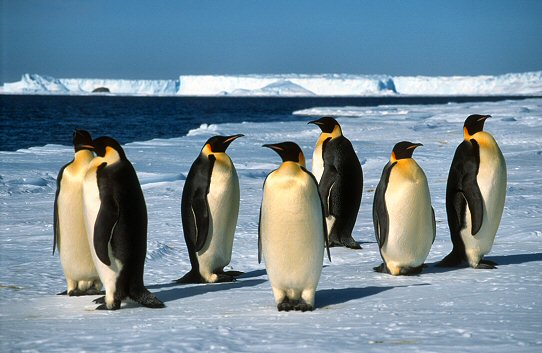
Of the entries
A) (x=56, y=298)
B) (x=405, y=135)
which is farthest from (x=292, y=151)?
(x=405, y=135)

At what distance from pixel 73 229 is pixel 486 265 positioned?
2703 mm

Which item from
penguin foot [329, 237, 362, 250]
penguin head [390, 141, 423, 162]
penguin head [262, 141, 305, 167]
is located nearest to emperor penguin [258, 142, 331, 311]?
penguin head [262, 141, 305, 167]

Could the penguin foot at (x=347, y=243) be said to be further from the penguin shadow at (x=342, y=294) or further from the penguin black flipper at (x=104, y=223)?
the penguin black flipper at (x=104, y=223)

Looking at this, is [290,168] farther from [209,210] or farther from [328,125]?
[328,125]

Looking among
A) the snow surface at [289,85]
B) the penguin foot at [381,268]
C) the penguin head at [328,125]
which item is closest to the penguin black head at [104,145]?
the penguin foot at [381,268]

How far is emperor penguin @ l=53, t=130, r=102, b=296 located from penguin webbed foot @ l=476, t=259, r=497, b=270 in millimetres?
2539

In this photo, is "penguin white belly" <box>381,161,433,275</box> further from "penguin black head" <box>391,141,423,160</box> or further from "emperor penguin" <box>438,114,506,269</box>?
"emperor penguin" <box>438,114,506,269</box>

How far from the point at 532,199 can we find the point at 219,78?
170 m

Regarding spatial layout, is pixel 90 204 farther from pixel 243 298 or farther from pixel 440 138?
pixel 440 138

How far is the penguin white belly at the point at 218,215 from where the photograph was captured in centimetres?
552

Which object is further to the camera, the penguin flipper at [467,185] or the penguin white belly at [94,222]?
the penguin flipper at [467,185]

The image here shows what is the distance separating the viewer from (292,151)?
450 centimetres

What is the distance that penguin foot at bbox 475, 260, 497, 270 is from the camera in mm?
5555

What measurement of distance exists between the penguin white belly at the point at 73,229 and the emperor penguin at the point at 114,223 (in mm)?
316
